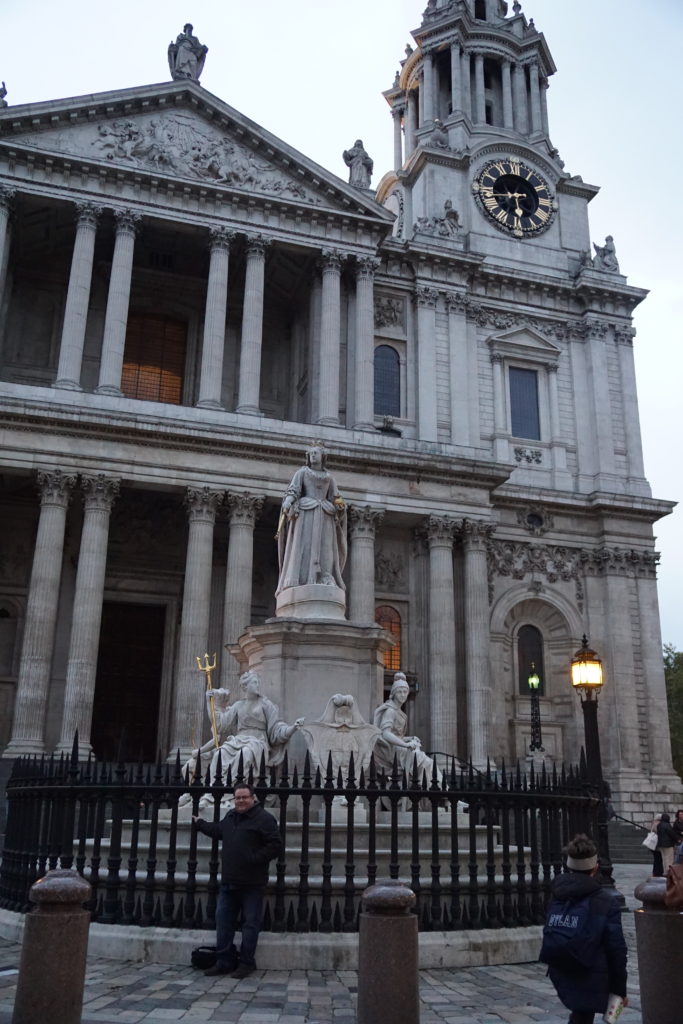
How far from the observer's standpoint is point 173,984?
820 cm

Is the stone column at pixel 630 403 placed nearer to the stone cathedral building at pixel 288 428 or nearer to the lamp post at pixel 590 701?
the stone cathedral building at pixel 288 428

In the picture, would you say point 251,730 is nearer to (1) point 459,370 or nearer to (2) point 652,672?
(1) point 459,370

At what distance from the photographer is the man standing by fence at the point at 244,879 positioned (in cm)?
853

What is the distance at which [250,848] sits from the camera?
8.56 m

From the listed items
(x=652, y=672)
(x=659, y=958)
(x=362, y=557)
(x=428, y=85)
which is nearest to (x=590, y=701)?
(x=659, y=958)

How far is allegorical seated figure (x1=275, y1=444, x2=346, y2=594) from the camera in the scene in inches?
563

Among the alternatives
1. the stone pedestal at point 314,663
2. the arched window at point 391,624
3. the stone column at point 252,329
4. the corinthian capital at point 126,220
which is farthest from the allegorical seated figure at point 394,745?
the corinthian capital at point 126,220

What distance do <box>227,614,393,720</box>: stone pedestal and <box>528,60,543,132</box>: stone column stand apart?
3773 centimetres

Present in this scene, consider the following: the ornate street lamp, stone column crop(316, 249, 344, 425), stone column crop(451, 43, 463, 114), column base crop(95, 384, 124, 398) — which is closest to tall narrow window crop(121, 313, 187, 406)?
column base crop(95, 384, 124, 398)

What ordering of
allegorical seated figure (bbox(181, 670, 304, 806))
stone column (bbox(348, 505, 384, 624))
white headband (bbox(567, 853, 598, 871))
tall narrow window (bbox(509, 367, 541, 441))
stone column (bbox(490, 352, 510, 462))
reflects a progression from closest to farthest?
white headband (bbox(567, 853, 598, 871)), allegorical seated figure (bbox(181, 670, 304, 806)), stone column (bbox(348, 505, 384, 624)), stone column (bbox(490, 352, 510, 462)), tall narrow window (bbox(509, 367, 541, 441))

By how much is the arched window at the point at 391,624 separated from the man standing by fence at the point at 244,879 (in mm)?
23189

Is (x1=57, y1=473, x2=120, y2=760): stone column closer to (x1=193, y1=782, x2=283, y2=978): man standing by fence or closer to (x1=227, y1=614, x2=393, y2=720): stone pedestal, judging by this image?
(x1=227, y1=614, x2=393, y2=720): stone pedestal

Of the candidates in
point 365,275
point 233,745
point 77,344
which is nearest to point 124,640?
point 77,344

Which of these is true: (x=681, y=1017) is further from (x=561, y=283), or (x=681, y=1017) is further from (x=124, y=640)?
(x=561, y=283)
